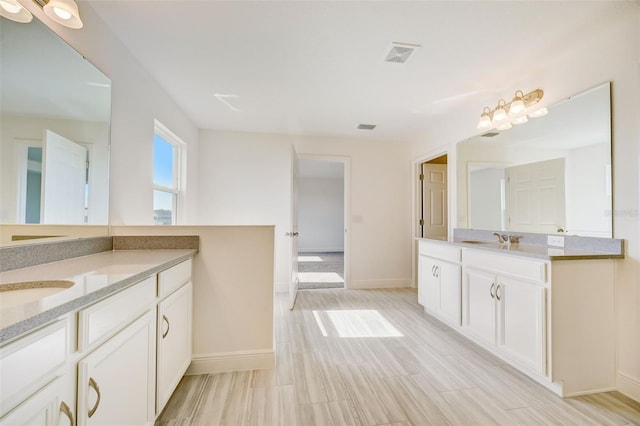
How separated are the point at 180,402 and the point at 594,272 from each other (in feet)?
8.82

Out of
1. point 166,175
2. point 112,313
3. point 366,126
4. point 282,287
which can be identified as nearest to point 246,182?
point 166,175

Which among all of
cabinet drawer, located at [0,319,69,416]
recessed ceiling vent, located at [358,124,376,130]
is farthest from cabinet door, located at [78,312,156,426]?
recessed ceiling vent, located at [358,124,376,130]

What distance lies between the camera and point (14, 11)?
1130 mm

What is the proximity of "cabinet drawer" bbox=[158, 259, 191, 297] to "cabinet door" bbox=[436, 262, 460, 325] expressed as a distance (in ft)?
7.51

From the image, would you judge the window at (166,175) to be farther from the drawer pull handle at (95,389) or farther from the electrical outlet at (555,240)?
the electrical outlet at (555,240)

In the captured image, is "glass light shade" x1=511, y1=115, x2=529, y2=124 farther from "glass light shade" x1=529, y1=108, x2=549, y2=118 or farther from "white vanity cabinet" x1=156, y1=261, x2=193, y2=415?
"white vanity cabinet" x1=156, y1=261, x2=193, y2=415

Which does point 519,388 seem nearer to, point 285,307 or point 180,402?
point 180,402

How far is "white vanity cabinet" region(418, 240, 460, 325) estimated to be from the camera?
8.27ft

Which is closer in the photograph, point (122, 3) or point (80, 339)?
point (80, 339)

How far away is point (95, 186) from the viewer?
166 centimetres

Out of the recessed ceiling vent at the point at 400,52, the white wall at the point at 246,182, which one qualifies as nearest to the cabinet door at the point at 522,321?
the recessed ceiling vent at the point at 400,52

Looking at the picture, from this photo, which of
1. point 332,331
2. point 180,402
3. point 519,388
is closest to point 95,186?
point 180,402

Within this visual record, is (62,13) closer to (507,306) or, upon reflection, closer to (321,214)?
(507,306)

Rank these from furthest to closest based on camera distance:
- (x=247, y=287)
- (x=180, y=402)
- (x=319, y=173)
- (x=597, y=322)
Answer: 1. (x=319, y=173)
2. (x=247, y=287)
3. (x=597, y=322)
4. (x=180, y=402)
